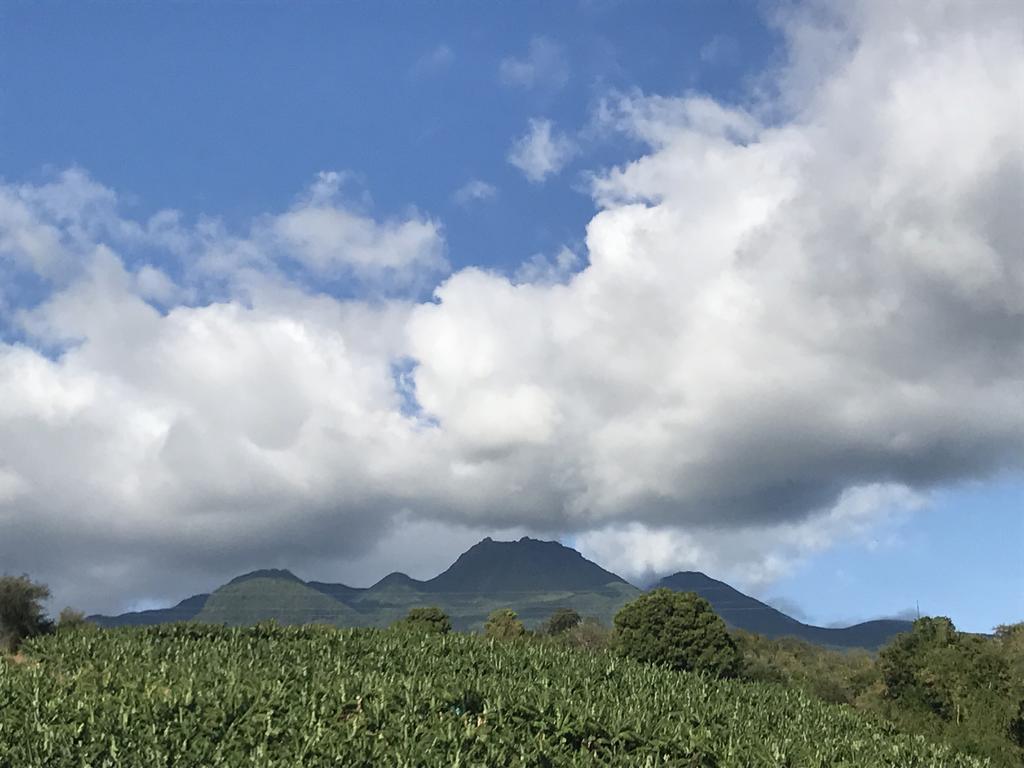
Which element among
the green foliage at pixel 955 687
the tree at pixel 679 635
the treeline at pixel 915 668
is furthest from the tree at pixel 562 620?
the green foliage at pixel 955 687

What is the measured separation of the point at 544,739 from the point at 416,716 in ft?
8.59

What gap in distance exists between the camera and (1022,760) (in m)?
43.6

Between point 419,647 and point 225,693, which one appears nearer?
point 225,693

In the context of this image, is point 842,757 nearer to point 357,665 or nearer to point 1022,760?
point 357,665

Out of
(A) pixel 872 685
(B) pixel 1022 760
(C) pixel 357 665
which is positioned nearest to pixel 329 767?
(C) pixel 357 665

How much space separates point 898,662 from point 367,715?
1835 inches

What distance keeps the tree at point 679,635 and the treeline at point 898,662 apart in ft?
0.22

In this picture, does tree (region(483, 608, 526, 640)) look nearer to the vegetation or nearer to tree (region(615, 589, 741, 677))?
tree (region(615, 589, 741, 677))

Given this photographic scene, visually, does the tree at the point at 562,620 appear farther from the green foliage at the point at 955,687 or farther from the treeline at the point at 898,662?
the green foliage at the point at 955,687

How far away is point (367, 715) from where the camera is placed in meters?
17.7

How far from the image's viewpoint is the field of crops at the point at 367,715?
15.8 meters

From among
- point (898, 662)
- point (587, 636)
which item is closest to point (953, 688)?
point (898, 662)

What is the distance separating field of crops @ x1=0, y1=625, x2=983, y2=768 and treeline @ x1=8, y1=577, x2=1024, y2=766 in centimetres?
1337

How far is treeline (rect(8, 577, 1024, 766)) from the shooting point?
46000mm
